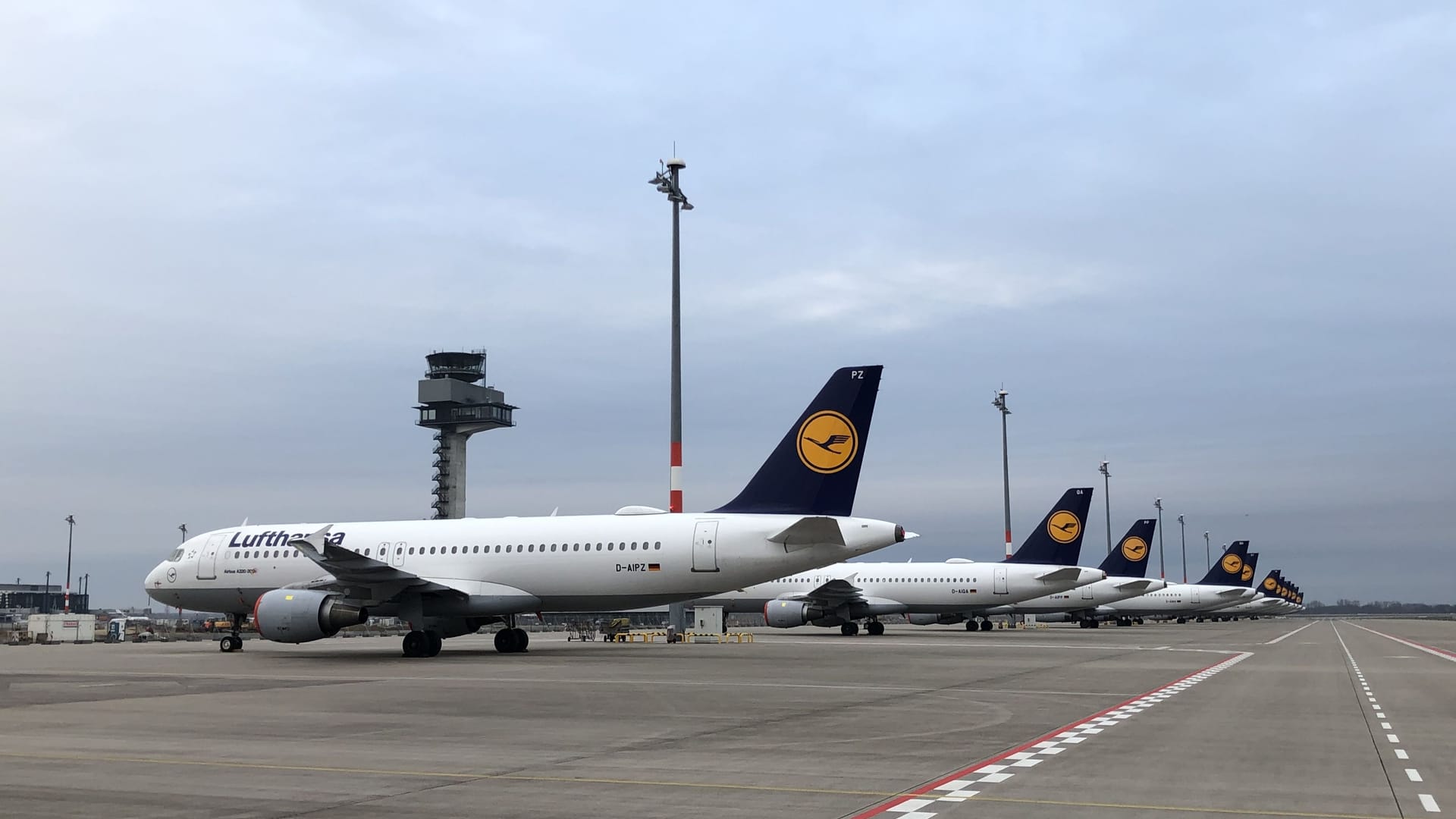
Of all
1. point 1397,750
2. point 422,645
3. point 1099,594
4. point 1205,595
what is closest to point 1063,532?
point 1099,594

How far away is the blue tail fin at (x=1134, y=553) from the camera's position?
70.4 m

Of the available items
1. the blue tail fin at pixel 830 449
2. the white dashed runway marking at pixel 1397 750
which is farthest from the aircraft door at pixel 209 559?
the white dashed runway marking at pixel 1397 750

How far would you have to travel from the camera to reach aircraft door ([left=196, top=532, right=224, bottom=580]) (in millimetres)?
34438

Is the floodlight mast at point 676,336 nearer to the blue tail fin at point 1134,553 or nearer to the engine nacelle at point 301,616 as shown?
the engine nacelle at point 301,616

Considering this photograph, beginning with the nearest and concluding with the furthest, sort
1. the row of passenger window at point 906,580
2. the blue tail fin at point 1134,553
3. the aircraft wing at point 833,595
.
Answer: the aircraft wing at point 833,595
the row of passenger window at point 906,580
the blue tail fin at point 1134,553

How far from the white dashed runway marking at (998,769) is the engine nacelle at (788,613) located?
115ft

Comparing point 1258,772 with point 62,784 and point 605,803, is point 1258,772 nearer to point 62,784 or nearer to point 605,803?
point 605,803

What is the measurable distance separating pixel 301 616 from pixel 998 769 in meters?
22.4

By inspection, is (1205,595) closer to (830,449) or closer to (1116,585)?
(1116,585)

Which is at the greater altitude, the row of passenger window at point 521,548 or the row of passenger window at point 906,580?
the row of passenger window at point 521,548

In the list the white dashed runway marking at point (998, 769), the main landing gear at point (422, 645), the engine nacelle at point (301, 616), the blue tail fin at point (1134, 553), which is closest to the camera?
the white dashed runway marking at point (998, 769)

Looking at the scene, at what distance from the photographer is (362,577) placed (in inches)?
1124

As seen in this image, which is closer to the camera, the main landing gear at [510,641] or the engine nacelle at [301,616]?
the engine nacelle at [301,616]

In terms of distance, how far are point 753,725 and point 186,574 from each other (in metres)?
26.9
